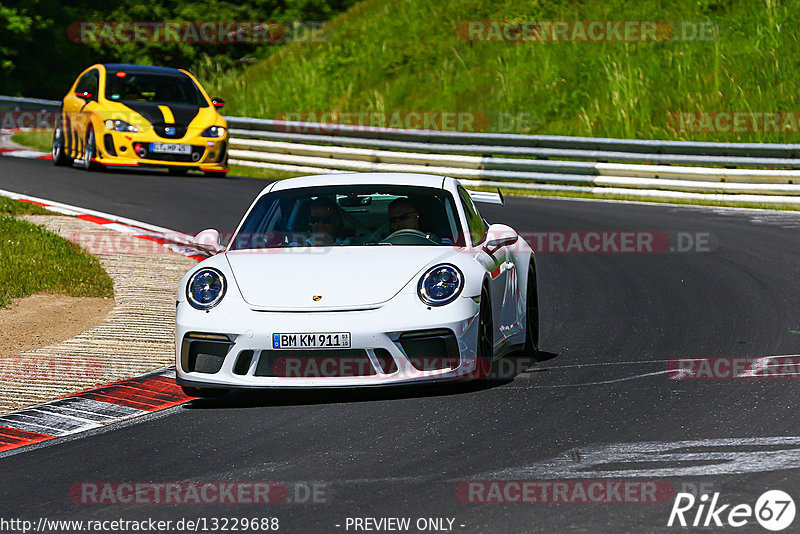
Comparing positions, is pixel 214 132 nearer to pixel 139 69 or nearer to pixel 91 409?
pixel 139 69

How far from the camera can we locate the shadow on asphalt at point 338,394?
755 centimetres

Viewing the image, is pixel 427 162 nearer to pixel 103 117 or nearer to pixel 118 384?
pixel 103 117

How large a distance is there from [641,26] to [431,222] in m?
22.0

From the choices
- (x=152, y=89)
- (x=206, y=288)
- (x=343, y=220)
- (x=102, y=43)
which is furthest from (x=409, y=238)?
(x=102, y=43)

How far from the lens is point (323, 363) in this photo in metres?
7.22

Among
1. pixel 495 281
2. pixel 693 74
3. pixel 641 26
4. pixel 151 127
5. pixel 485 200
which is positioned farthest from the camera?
pixel 641 26

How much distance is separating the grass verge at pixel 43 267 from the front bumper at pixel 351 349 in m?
3.96

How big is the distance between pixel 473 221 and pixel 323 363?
78.4 inches

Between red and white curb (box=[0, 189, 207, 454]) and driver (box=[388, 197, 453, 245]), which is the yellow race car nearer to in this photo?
red and white curb (box=[0, 189, 207, 454])

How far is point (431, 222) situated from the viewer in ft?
27.8

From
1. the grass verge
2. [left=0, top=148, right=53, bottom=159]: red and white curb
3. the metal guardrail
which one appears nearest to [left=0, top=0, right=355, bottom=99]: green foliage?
[left=0, top=148, right=53, bottom=159]: red and white curb

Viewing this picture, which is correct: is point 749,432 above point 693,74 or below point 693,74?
below

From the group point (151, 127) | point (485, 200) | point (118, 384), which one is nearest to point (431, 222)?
point (485, 200)

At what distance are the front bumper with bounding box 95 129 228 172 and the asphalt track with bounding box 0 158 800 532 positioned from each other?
1077 cm
